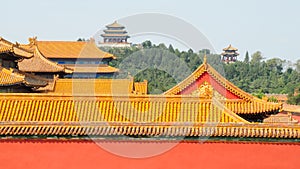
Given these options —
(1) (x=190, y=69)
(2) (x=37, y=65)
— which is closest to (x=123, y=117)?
(2) (x=37, y=65)

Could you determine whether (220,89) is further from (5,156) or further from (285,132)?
(5,156)

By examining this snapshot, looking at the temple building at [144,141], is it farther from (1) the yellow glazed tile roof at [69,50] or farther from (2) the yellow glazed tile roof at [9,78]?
(1) the yellow glazed tile roof at [69,50]

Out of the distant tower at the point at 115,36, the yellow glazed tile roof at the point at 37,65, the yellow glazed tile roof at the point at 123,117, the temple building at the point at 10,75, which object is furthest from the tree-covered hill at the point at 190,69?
the yellow glazed tile roof at the point at 123,117

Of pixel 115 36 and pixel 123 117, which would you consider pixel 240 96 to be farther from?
pixel 115 36

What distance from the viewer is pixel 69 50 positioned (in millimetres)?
49312

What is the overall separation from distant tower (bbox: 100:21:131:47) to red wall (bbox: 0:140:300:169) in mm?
74325

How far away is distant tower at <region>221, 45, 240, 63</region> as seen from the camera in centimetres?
10088

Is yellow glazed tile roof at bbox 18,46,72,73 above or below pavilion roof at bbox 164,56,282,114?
above

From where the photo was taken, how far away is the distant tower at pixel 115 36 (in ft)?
292

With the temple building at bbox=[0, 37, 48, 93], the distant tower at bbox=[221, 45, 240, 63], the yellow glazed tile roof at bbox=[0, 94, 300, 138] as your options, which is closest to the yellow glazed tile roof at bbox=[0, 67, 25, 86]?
the temple building at bbox=[0, 37, 48, 93]

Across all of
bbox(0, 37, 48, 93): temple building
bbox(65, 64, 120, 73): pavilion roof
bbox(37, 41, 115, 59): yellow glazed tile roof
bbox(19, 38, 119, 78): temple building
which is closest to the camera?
bbox(0, 37, 48, 93): temple building

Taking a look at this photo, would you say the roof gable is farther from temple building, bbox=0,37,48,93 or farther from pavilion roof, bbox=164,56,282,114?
temple building, bbox=0,37,48,93

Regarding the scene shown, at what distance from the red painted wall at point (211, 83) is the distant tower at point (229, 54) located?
80699 millimetres

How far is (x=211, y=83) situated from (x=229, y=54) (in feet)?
269
